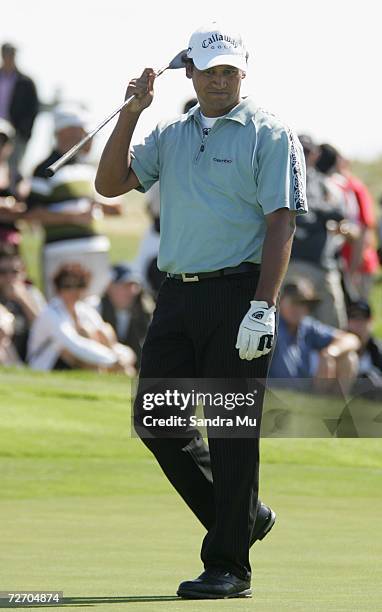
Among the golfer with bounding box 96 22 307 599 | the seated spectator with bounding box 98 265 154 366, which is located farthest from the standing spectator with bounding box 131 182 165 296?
the golfer with bounding box 96 22 307 599

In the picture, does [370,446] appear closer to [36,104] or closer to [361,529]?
[361,529]

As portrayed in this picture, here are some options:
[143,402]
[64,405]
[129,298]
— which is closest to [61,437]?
[64,405]

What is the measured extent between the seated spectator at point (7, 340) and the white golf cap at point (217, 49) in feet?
24.4

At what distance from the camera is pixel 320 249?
13805 mm

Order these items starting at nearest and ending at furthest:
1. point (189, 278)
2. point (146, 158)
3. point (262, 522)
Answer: point (189, 278)
point (146, 158)
point (262, 522)

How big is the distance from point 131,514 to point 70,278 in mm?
5042

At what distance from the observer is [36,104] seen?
52.0 ft

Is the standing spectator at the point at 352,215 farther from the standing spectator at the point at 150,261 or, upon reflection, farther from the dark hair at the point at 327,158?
the standing spectator at the point at 150,261

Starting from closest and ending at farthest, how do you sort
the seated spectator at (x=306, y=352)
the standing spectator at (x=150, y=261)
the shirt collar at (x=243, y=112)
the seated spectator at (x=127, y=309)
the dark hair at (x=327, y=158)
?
the shirt collar at (x=243, y=112)
the seated spectator at (x=306, y=352)
the standing spectator at (x=150, y=261)
the seated spectator at (x=127, y=309)
the dark hair at (x=327, y=158)

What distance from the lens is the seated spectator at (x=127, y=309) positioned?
46.2ft

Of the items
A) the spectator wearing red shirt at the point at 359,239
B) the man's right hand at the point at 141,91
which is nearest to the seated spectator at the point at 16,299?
the spectator wearing red shirt at the point at 359,239

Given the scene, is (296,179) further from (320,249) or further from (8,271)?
(320,249)

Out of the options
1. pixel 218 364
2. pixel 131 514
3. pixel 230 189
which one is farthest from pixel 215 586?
pixel 131 514

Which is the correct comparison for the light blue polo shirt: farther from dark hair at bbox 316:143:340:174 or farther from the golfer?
dark hair at bbox 316:143:340:174
